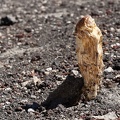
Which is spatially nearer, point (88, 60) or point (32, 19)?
point (88, 60)

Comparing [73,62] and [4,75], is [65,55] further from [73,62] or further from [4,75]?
[4,75]

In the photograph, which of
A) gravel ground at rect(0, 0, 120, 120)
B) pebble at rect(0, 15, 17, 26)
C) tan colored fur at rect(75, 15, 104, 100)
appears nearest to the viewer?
tan colored fur at rect(75, 15, 104, 100)

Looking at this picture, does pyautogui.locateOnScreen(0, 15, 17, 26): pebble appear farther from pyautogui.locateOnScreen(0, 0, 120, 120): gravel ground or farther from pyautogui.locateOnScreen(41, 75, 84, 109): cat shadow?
pyautogui.locateOnScreen(41, 75, 84, 109): cat shadow

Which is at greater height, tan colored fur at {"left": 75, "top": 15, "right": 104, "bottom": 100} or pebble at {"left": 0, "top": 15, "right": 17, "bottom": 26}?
tan colored fur at {"left": 75, "top": 15, "right": 104, "bottom": 100}

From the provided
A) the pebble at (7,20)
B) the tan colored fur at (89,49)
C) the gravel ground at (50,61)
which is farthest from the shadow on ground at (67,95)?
the pebble at (7,20)

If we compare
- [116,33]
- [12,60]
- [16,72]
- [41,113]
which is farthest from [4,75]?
[116,33]

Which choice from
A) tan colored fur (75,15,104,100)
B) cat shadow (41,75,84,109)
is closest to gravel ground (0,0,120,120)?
cat shadow (41,75,84,109)

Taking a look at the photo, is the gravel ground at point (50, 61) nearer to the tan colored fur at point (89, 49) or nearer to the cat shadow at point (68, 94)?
the cat shadow at point (68, 94)
